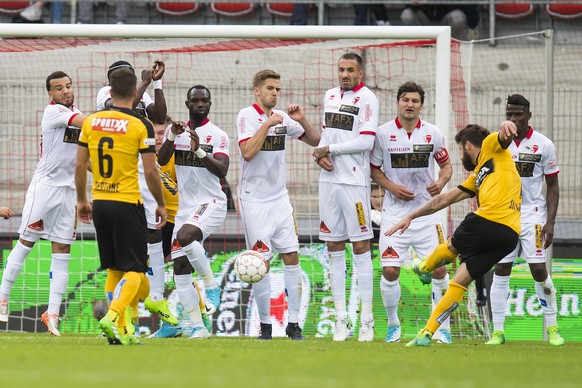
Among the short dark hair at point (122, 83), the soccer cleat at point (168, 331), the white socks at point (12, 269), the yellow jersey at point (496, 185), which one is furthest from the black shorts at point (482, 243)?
the white socks at point (12, 269)

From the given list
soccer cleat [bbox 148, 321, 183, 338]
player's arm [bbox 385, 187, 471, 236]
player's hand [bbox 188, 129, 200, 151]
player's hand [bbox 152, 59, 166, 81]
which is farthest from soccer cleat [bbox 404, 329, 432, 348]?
player's hand [bbox 152, 59, 166, 81]

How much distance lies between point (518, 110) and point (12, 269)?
587 cm

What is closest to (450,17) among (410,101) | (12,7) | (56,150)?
(12,7)

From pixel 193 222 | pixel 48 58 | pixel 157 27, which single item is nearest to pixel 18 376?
pixel 193 222

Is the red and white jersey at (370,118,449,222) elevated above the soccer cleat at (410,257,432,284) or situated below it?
above

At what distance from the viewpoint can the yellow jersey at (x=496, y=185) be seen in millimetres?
10320

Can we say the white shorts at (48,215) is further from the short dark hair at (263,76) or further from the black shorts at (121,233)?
the black shorts at (121,233)

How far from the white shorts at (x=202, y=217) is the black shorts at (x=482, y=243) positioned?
286cm

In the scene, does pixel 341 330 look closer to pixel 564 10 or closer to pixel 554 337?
pixel 554 337

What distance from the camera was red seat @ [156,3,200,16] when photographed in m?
23.1

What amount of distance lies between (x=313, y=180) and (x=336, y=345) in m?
6.87

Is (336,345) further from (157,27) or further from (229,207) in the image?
(229,207)

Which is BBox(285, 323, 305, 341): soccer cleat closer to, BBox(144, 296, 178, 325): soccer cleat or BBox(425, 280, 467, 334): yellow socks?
BBox(144, 296, 178, 325): soccer cleat

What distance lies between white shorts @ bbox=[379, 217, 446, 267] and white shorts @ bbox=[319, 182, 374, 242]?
0.71 ft
